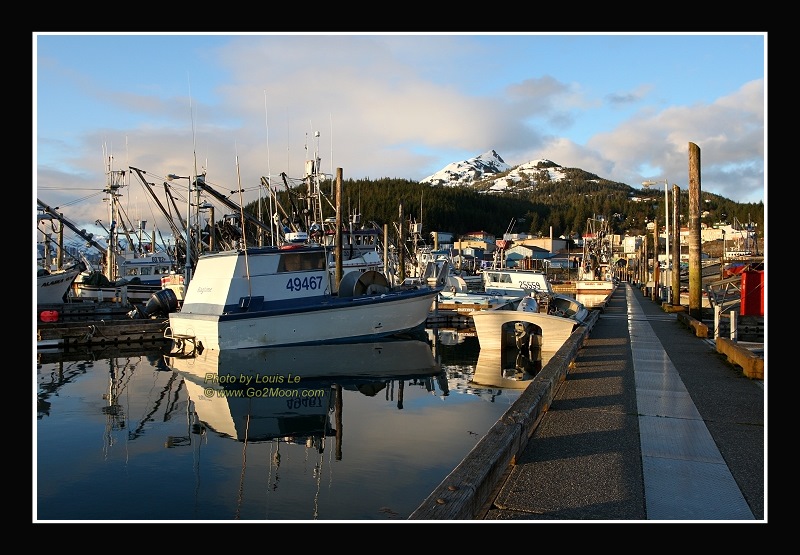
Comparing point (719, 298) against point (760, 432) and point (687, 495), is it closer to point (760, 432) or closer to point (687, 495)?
point (760, 432)

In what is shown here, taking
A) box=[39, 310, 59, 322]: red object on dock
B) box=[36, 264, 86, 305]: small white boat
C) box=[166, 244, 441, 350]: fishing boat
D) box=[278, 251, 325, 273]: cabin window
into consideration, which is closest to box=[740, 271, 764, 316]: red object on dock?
box=[166, 244, 441, 350]: fishing boat

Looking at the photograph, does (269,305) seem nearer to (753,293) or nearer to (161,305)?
(161,305)

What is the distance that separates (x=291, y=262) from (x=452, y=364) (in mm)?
6505

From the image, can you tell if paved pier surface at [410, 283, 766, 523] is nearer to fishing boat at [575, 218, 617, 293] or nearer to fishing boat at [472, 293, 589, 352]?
fishing boat at [472, 293, 589, 352]

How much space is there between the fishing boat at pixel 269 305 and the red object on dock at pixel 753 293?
39.3 feet

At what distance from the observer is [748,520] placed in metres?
4.86

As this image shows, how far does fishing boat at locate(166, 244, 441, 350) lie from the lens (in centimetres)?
2211

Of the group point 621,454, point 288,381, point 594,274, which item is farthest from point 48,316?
point 594,274

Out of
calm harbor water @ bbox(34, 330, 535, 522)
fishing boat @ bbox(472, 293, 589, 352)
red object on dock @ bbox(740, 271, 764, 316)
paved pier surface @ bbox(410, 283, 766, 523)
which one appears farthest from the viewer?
red object on dock @ bbox(740, 271, 764, 316)

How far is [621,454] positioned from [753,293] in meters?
18.7

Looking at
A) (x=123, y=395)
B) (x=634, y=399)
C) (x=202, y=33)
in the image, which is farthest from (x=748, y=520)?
(x=123, y=395)

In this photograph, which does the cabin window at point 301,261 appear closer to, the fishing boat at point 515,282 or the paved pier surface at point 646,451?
the paved pier surface at point 646,451

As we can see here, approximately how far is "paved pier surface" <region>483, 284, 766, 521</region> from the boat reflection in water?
4.40 metres

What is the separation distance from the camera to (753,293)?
74.7 feet
